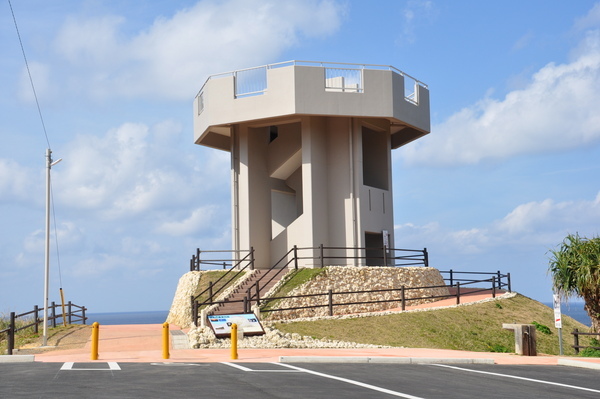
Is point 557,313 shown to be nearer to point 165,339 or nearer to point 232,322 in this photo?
point 232,322

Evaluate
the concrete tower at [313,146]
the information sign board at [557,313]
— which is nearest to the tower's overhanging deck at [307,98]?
the concrete tower at [313,146]

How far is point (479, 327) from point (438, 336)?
2.62 m

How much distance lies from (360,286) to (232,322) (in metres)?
9.40

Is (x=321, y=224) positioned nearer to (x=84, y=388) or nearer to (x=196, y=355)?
(x=196, y=355)

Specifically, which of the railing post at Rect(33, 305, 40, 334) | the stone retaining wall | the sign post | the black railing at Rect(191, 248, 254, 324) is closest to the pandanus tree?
the sign post

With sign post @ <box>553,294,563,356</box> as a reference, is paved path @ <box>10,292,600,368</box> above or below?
below

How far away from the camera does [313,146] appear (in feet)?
117

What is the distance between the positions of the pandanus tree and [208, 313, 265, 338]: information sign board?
969cm

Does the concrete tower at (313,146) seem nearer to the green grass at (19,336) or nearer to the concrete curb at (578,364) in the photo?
the green grass at (19,336)

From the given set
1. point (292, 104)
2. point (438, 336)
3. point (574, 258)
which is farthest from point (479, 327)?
point (292, 104)

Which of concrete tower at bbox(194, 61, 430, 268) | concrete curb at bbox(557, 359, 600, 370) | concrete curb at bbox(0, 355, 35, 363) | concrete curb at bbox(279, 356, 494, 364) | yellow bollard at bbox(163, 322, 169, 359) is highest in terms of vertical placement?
concrete tower at bbox(194, 61, 430, 268)

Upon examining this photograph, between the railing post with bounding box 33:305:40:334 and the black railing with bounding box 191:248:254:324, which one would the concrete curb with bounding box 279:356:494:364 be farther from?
the railing post with bounding box 33:305:40:334

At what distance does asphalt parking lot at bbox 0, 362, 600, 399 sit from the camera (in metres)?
12.2

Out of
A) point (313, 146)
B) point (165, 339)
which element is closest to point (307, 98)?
point (313, 146)
